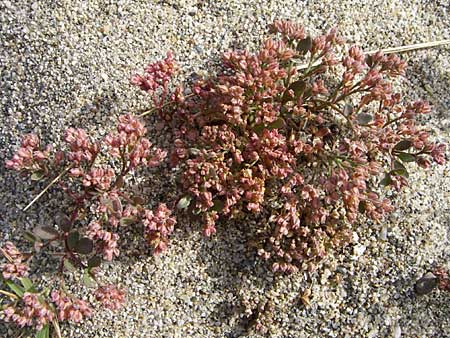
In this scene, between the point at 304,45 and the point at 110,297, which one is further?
the point at 304,45

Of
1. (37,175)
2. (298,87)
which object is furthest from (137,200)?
(298,87)

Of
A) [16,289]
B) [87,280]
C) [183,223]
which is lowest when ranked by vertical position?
[16,289]

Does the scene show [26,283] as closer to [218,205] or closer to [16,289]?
[16,289]

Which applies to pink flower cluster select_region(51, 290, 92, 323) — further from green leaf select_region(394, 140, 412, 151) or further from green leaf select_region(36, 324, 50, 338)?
green leaf select_region(394, 140, 412, 151)

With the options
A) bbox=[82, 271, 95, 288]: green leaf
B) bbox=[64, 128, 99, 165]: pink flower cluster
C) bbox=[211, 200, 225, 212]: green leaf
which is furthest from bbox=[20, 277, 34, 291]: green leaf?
bbox=[211, 200, 225, 212]: green leaf

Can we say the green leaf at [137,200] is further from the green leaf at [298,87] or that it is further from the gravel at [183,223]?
the green leaf at [298,87]

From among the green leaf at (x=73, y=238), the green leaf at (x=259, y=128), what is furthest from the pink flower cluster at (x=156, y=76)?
the green leaf at (x=73, y=238)
